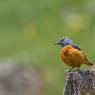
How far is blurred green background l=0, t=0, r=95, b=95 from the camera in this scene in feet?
47.0

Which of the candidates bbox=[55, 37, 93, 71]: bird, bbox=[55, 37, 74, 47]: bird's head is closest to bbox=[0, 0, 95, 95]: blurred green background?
bbox=[55, 37, 74, 47]: bird's head

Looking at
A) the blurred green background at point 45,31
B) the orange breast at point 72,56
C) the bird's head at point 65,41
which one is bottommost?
the orange breast at point 72,56

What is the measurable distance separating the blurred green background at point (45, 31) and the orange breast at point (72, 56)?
199 inches

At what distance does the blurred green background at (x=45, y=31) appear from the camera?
14312 mm

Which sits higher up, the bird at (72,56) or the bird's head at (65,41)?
the bird's head at (65,41)

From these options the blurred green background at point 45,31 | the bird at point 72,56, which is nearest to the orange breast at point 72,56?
the bird at point 72,56

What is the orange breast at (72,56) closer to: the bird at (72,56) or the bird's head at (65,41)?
the bird at (72,56)

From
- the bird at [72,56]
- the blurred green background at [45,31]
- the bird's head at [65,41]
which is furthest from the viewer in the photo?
the blurred green background at [45,31]

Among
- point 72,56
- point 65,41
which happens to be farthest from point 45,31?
point 72,56

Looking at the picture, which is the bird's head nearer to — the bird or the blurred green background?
the bird

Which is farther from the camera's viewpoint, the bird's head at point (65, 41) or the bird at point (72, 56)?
the bird's head at point (65, 41)

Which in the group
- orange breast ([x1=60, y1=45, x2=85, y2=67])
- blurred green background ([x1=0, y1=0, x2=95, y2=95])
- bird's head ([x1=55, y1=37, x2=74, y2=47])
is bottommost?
orange breast ([x1=60, y1=45, x2=85, y2=67])

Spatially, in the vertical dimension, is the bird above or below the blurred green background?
below

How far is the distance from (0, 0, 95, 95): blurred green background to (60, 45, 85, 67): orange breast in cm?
507
